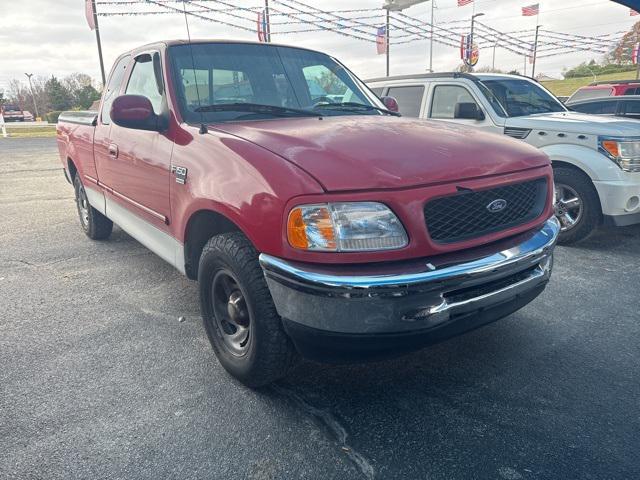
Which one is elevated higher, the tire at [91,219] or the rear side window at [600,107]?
the rear side window at [600,107]

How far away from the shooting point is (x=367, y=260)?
2016mm

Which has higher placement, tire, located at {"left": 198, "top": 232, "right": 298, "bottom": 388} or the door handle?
the door handle

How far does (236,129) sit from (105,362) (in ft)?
5.17

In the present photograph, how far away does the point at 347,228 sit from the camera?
2033mm

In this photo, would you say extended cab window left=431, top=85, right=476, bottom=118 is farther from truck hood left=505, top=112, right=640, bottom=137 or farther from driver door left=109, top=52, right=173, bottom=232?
driver door left=109, top=52, right=173, bottom=232

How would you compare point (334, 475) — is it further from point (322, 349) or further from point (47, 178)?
point (47, 178)

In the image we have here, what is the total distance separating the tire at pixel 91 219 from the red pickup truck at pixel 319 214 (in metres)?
2.11

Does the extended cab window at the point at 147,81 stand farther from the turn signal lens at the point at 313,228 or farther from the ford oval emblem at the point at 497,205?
the ford oval emblem at the point at 497,205

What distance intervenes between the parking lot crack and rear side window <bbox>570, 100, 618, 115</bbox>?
8700 millimetres

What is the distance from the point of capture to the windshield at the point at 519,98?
582 cm

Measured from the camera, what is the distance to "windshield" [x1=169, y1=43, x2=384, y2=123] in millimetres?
3053

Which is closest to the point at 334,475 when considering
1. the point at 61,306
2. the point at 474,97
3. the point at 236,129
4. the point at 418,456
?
the point at 418,456

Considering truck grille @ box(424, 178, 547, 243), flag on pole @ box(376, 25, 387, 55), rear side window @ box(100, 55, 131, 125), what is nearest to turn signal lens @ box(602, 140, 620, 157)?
truck grille @ box(424, 178, 547, 243)

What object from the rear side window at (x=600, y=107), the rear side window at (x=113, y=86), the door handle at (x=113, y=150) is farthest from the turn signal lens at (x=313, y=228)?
the rear side window at (x=600, y=107)
